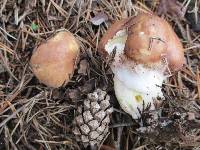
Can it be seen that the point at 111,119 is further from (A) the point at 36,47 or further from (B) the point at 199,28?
(B) the point at 199,28

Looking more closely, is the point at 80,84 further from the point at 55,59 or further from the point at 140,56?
the point at 140,56

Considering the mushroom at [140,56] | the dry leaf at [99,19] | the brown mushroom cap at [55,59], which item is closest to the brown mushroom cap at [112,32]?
the mushroom at [140,56]

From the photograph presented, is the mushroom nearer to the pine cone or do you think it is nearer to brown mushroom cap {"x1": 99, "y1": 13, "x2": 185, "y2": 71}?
brown mushroom cap {"x1": 99, "y1": 13, "x2": 185, "y2": 71}

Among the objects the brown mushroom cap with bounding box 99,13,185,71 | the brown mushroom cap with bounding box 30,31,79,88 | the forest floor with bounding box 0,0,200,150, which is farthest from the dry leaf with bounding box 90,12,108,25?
the brown mushroom cap with bounding box 99,13,185,71

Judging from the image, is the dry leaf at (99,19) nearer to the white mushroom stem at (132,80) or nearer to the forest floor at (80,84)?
the forest floor at (80,84)

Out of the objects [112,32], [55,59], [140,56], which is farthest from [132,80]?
[55,59]

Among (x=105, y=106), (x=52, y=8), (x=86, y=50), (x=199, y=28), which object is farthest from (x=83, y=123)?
(x=199, y=28)
